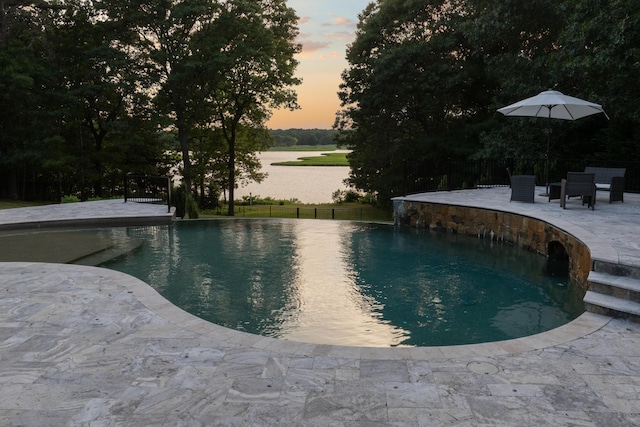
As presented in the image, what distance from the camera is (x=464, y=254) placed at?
9.91 metres

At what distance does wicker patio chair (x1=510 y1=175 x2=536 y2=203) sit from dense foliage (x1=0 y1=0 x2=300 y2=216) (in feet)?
50.6

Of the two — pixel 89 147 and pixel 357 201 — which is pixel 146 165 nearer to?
pixel 89 147

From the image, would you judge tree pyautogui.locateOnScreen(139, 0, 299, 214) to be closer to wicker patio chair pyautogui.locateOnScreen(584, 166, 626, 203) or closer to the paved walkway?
wicker patio chair pyautogui.locateOnScreen(584, 166, 626, 203)

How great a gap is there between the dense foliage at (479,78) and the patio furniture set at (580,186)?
8.07 feet

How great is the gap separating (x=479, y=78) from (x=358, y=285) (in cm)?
1871

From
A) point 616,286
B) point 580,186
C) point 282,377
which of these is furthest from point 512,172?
point 282,377

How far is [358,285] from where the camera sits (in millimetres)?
7516

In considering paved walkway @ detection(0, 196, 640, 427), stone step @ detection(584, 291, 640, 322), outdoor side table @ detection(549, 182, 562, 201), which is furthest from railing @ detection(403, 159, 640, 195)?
paved walkway @ detection(0, 196, 640, 427)

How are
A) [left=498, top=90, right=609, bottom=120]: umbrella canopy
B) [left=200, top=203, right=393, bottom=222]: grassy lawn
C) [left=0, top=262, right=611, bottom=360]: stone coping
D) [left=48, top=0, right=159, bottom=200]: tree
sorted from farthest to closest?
[left=200, top=203, right=393, bottom=222]: grassy lawn < [left=48, top=0, right=159, bottom=200]: tree < [left=498, top=90, right=609, bottom=120]: umbrella canopy < [left=0, top=262, right=611, bottom=360]: stone coping

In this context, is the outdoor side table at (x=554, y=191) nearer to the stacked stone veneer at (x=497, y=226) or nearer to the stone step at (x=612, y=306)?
the stacked stone veneer at (x=497, y=226)

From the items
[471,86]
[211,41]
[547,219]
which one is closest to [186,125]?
[211,41]

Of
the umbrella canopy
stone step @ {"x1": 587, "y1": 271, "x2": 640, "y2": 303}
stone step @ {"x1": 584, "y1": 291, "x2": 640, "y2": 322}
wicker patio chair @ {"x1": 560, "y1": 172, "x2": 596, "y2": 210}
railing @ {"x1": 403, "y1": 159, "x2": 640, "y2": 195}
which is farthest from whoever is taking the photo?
railing @ {"x1": 403, "y1": 159, "x2": 640, "y2": 195}

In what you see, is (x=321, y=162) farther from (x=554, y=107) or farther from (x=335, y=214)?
(x=554, y=107)

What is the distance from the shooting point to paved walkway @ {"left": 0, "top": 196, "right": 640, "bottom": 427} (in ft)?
10.8
